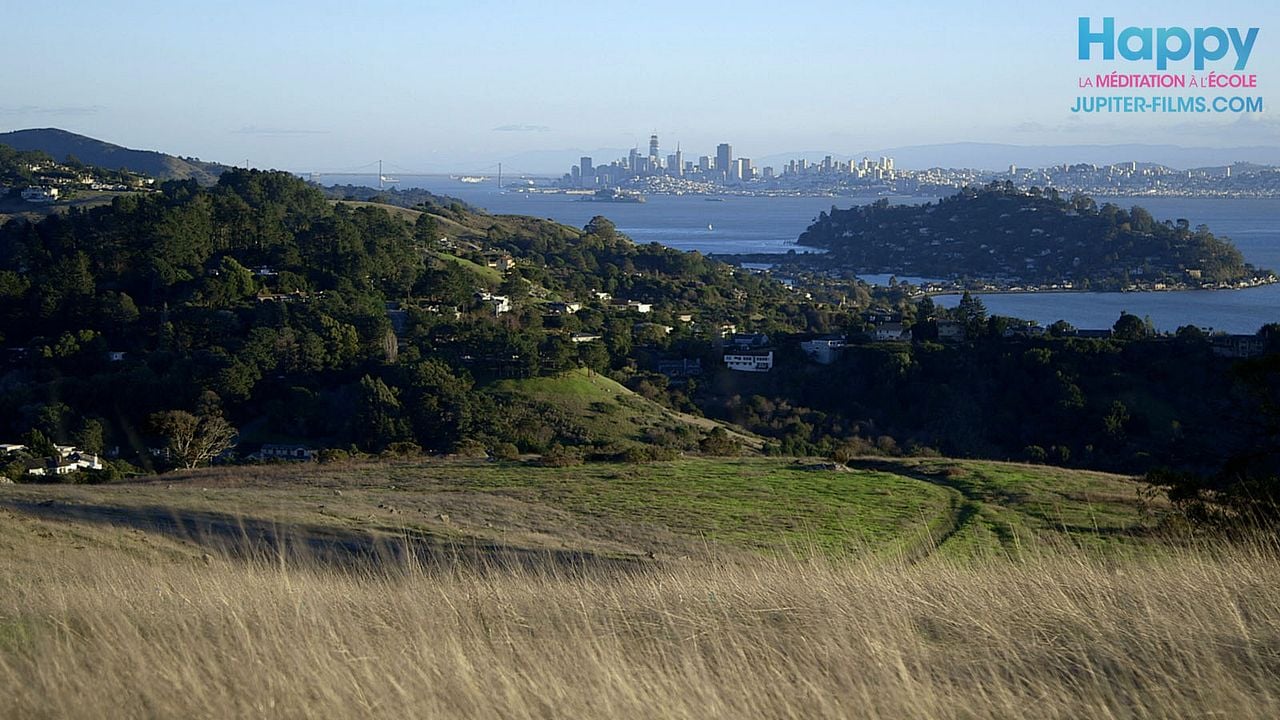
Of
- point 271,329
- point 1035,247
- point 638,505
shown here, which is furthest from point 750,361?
point 1035,247

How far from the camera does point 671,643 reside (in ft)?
11.1

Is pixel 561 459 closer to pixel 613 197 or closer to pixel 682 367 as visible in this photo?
pixel 682 367

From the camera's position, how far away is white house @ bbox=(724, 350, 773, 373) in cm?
3259

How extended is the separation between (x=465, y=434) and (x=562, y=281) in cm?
2326

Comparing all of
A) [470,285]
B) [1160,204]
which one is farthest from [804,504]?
[1160,204]

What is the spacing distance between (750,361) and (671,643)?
29.6 metres

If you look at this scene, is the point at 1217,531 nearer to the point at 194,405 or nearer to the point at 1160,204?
the point at 194,405

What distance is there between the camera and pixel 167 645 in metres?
3.18

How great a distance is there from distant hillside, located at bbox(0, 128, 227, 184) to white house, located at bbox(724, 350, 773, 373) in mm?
76791

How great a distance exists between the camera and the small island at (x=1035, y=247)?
197 feet

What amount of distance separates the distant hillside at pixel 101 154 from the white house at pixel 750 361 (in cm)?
7679

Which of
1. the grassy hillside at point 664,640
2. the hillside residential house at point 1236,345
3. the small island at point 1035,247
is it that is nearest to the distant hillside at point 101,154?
the small island at point 1035,247

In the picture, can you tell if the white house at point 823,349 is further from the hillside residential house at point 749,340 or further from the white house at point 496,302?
the white house at point 496,302

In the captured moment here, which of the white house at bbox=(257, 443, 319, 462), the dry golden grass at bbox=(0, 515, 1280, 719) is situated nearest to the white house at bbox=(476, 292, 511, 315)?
the white house at bbox=(257, 443, 319, 462)
